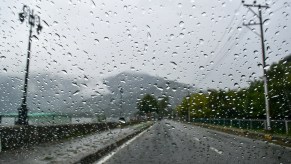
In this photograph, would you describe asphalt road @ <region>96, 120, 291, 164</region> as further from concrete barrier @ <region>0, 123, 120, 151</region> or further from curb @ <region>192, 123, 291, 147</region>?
A: concrete barrier @ <region>0, 123, 120, 151</region>

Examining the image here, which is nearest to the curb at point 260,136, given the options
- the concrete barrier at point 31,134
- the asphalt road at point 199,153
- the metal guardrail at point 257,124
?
the metal guardrail at point 257,124

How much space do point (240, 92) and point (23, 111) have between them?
8665 millimetres

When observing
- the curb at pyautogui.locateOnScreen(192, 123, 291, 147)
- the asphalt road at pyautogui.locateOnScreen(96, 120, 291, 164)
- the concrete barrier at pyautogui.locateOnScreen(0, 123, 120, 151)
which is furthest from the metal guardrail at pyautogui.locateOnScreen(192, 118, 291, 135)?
the concrete barrier at pyautogui.locateOnScreen(0, 123, 120, 151)

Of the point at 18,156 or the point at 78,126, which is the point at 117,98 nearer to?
the point at 18,156

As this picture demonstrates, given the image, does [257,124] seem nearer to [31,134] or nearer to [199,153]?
[199,153]


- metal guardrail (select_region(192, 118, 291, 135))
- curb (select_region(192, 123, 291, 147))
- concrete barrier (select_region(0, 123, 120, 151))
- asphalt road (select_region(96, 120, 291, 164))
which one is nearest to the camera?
asphalt road (select_region(96, 120, 291, 164))

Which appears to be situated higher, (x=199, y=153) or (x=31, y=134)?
(x=31, y=134)

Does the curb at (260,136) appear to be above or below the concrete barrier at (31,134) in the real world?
below

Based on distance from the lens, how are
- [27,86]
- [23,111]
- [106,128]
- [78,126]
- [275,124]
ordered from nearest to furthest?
[27,86] → [23,111] → [78,126] → [275,124] → [106,128]

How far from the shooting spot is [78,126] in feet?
53.7

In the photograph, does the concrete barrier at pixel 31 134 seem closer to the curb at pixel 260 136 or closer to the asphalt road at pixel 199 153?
the asphalt road at pixel 199 153

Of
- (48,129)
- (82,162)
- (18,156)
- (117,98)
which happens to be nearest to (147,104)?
(117,98)

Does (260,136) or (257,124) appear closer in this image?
(260,136)

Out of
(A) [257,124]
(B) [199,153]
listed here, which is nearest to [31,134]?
(B) [199,153]
